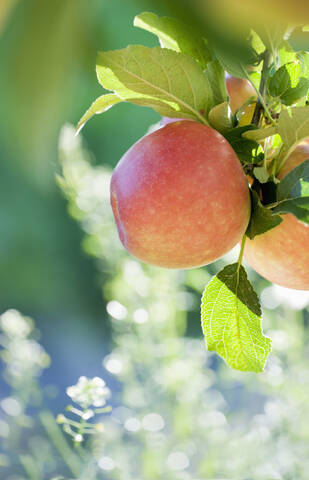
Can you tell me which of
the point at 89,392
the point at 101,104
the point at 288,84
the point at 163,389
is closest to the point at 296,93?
the point at 288,84

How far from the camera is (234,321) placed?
41cm

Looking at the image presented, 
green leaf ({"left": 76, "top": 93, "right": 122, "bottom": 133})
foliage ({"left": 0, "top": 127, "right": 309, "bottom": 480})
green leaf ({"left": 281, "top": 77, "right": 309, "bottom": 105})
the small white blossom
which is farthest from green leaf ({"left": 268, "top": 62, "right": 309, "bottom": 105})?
foliage ({"left": 0, "top": 127, "right": 309, "bottom": 480})

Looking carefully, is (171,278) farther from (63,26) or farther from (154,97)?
(63,26)

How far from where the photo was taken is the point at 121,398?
102 centimetres

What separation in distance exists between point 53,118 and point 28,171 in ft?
0.04

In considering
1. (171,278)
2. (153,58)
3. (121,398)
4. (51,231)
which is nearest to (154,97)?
(153,58)

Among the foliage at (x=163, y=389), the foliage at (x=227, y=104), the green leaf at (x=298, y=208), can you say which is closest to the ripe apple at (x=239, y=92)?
the foliage at (x=227, y=104)

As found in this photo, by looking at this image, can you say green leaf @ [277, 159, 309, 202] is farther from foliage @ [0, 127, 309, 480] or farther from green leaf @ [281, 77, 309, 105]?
foliage @ [0, 127, 309, 480]

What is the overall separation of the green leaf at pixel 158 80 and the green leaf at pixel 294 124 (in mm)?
53

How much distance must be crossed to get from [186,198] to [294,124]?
0.27 feet

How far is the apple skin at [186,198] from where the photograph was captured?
38 cm

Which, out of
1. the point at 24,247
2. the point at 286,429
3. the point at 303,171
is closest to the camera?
Result: the point at 303,171

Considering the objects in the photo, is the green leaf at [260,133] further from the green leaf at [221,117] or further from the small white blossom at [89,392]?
the small white blossom at [89,392]

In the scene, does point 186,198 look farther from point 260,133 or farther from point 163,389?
point 163,389
